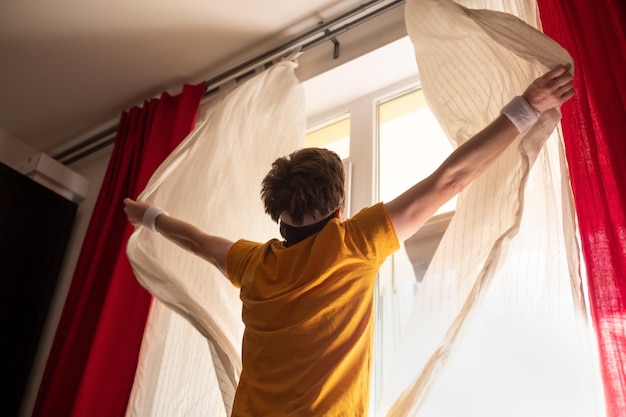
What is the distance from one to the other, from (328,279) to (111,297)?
107 centimetres

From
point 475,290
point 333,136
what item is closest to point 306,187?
point 475,290

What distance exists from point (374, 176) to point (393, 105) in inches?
13.2

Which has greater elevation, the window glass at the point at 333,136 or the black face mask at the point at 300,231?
the window glass at the point at 333,136

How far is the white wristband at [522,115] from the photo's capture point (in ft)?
3.21

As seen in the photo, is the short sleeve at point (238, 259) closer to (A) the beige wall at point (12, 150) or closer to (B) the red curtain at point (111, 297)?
(B) the red curtain at point (111, 297)

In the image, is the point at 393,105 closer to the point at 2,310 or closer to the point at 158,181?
the point at 158,181

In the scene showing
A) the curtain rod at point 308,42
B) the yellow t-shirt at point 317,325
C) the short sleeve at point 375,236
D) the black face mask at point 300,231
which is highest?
the curtain rod at point 308,42

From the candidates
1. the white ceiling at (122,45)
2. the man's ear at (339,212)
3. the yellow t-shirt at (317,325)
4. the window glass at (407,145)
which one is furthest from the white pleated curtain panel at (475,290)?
the white ceiling at (122,45)

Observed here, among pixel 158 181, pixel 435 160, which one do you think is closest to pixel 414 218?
pixel 435 160

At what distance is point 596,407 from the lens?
0.85 meters

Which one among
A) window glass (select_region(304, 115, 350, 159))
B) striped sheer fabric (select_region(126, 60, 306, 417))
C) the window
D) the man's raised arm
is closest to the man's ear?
the man's raised arm

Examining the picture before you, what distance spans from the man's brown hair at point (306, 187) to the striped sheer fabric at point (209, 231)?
1.30 ft

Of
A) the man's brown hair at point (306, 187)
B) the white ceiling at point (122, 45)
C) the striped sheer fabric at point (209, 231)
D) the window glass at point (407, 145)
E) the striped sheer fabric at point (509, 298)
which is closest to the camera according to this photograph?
the striped sheer fabric at point (509, 298)

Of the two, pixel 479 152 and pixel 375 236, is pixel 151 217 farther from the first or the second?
pixel 479 152
